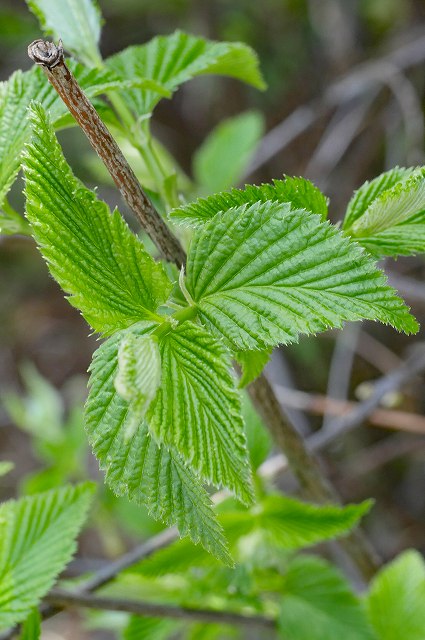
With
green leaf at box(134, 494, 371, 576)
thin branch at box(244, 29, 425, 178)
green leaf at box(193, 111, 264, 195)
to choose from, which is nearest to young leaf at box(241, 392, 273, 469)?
green leaf at box(134, 494, 371, 576)

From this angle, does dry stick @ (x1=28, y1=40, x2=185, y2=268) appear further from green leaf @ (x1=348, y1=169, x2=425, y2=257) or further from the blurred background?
the blurred background

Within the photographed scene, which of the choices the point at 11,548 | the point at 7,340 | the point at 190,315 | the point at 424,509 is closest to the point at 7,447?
the point at 7,340

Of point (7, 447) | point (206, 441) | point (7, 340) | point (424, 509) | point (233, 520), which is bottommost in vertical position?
point (424, 509)

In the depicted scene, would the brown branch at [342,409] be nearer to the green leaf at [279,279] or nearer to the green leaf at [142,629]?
the green leaf at [142,629]

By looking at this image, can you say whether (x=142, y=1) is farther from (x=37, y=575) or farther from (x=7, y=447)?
(x=37, y=575)

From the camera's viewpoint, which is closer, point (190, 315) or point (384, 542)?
point (190, 315)

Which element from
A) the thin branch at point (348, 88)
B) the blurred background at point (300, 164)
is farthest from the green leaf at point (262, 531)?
the thin branch at point (348, 88)

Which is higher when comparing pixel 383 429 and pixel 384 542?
pixel 383 429
